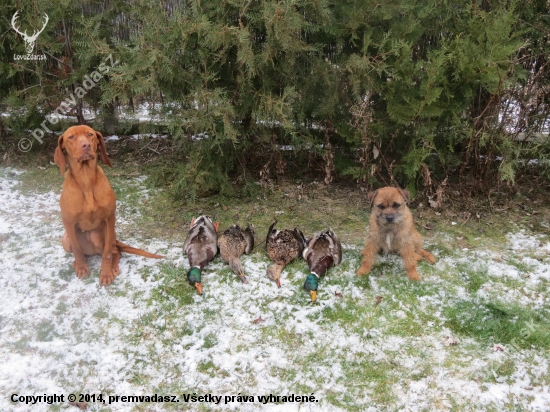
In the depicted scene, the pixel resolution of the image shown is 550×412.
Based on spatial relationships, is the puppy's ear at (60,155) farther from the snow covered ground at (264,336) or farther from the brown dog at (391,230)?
the brown dog at (391,230)

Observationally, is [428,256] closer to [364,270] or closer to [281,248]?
[364,270]

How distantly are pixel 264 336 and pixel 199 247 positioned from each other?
1.34 meters

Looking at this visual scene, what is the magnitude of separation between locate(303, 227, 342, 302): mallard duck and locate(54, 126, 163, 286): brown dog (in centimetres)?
207

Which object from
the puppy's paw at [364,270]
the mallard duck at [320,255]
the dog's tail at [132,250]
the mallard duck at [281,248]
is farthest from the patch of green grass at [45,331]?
the puppy's paw at [364,270]

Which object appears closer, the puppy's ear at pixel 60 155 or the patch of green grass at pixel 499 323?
the patch of green grass at pixel 499 323

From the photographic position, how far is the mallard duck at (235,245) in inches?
178

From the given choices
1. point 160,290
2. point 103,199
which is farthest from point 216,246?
point 103,199

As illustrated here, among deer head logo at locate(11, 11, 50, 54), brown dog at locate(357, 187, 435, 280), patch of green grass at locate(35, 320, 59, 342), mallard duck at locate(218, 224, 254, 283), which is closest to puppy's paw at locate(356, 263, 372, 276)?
brown dog at locate(357, 187, 435, 280)

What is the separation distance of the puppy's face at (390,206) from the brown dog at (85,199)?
2.65 meters

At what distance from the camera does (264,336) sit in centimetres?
379

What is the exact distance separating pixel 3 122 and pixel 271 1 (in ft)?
17.5

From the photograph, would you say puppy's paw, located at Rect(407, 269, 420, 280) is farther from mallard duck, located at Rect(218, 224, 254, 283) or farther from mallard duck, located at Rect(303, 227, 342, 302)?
mallard duck, located at Rect(218, 224, 254, 283)

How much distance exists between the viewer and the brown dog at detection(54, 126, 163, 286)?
150 inches

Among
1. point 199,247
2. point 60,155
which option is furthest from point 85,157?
point 199,247
